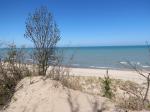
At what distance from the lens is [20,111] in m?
7.14

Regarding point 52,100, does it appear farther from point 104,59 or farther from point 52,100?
point 104,59

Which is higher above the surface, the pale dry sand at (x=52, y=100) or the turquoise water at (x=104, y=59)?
the pale dry sand at (x=52, y=100)

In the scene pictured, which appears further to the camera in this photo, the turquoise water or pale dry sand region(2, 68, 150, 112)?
the turquoise water

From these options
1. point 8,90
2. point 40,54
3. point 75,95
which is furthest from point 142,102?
point 40,54

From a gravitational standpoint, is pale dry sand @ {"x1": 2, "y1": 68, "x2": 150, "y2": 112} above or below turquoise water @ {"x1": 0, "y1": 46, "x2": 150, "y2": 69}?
above

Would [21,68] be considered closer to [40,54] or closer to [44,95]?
[40,54]

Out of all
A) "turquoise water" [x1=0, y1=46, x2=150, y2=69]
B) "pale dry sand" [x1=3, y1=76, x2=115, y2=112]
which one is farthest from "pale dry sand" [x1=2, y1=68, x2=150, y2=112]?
"turquoise water" [x1=0, y1=46, x2=150, y2=69]

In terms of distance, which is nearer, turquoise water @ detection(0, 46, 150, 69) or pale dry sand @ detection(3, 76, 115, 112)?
pale dry sand @ detection(3, 76, 115, 112)

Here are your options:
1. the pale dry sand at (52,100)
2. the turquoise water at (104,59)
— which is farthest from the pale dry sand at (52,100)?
the turquoise water at (104,59)

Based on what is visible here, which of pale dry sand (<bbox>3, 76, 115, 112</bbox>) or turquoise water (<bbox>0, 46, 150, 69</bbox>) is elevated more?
pale dry sand (<bbox>3, 76, 115, 112</bbox>)

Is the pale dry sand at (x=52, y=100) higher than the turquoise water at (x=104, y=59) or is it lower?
higher

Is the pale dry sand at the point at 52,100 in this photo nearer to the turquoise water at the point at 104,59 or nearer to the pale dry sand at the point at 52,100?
the pale dry sand at the point at 52,100

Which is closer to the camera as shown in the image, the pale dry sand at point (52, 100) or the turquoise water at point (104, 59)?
the pale dry sand at point (52, 100)

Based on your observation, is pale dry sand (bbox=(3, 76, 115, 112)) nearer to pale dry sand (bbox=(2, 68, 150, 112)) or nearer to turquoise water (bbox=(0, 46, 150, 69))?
pale dry sand (bbox=(2, 68, 150, 112))
